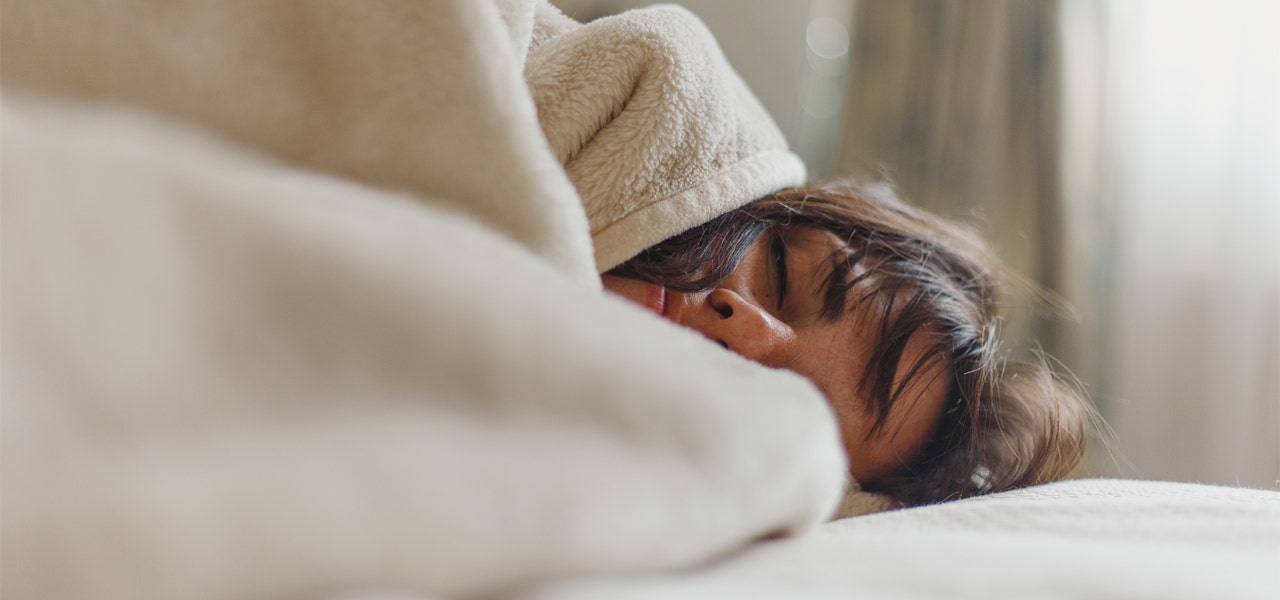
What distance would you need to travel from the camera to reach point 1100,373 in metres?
1.46

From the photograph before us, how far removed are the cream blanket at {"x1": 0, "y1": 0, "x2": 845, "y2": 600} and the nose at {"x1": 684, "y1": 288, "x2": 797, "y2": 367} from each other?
0.92ft

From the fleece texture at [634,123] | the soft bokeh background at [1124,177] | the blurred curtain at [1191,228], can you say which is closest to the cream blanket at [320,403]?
the fleece texture at [634,123]

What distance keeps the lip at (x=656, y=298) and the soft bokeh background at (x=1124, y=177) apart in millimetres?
866

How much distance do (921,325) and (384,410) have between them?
52cm

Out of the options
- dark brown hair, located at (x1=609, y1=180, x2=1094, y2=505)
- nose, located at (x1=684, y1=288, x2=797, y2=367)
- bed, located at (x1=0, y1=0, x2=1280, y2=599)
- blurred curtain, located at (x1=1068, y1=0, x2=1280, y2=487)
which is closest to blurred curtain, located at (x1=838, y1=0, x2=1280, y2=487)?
blurred curtain, located at (x1=1068, y1=0, x2=1280, y2=487)

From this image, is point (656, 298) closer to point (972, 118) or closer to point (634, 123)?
point (634, 123)

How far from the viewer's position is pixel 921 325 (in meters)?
0.67

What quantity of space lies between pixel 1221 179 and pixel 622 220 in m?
1.24

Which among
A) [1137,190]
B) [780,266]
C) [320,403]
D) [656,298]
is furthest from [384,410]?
[1137,190]

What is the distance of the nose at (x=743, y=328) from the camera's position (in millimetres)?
585

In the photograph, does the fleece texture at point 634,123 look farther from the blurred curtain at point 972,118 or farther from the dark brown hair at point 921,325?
the blurred curtain at point 972,118

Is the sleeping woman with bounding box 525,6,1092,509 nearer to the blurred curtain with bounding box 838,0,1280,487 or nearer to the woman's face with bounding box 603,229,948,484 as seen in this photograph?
the woman's face with bounding box 603,229,948,484

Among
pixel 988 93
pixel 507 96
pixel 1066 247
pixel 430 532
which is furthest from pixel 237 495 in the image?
pixel 988 93

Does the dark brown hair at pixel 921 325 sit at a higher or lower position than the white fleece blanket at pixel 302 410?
lower
